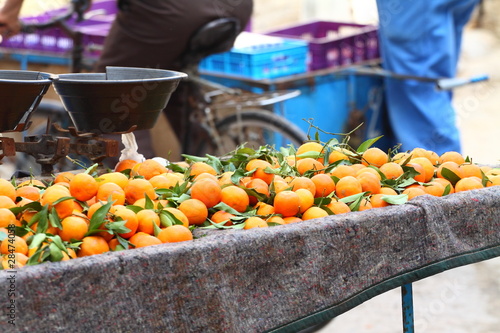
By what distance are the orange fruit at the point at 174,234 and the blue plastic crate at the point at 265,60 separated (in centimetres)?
255

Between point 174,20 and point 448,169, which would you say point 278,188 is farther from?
point 174,20

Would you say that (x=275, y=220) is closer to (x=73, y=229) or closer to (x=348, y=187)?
(x=348, y=187)

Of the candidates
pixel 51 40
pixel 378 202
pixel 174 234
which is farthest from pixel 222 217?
pixel 51 40

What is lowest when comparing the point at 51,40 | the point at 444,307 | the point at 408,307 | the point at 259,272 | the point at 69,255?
the point at 444,307

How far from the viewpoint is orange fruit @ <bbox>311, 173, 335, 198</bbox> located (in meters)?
1.79

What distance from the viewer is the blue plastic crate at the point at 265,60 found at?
397cm

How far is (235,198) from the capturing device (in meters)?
1.69

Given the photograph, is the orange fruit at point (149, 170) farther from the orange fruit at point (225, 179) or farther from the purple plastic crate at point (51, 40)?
the purple plastic crate at point (51, 40)

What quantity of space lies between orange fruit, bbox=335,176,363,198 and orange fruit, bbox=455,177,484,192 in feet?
0.96

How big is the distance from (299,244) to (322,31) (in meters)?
4.05

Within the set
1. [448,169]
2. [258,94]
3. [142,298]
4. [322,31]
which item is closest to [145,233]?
[142,298]

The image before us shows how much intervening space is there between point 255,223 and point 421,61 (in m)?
2.90

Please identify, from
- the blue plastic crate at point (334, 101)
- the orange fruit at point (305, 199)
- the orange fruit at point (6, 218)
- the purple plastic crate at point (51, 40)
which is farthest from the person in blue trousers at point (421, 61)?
the orange fruit at point (6, 218)

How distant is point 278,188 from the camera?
1.75 m
